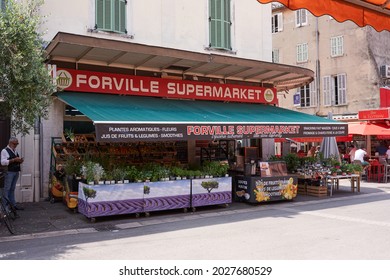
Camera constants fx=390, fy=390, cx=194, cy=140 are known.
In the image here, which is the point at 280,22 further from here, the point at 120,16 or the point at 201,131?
the point at 201,131

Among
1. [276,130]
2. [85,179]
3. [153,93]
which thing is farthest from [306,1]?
[153,93]

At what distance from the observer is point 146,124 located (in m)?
8.43

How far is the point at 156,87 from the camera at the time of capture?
A: 12.0m

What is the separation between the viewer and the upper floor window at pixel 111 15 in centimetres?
1147

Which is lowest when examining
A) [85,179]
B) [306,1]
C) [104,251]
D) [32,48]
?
[104,251]

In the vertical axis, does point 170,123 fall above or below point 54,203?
above

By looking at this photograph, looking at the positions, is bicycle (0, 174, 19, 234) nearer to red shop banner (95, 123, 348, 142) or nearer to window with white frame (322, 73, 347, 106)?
red shop banner (95, 123, 348, 142)

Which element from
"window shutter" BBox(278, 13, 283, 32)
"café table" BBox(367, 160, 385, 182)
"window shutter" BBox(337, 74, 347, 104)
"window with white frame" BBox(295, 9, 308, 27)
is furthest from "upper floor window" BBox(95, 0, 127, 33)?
"window shutter" BBox(278, 13, 283, 32)

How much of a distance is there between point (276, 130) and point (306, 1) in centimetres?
768

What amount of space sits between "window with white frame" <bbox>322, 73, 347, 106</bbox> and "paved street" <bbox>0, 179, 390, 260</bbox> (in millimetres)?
14921

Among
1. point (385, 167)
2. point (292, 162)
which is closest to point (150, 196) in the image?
point (292, 162)

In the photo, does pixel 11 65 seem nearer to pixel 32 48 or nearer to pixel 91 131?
pixel 32 48

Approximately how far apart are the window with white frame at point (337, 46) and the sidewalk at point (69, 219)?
1603 centimetres

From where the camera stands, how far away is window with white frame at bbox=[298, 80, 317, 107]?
2559 centimetres
